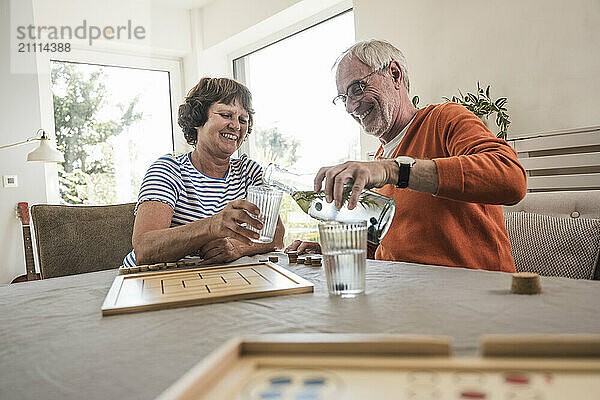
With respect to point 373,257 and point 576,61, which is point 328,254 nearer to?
point 373,257

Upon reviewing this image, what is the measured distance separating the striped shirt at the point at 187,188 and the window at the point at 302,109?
6.17 feet

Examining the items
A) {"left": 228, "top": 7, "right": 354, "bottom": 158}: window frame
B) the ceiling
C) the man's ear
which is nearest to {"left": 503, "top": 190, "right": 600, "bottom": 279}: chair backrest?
the man's ear

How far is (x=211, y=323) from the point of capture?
66 cm

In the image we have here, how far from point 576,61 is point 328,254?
1.84 metres

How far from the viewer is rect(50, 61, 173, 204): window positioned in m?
4.18

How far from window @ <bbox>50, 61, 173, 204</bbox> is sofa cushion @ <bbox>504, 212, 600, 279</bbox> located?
11.4ft

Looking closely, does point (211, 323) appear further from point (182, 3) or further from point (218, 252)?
point (182, 3)

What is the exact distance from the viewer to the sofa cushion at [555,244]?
61.8 inches

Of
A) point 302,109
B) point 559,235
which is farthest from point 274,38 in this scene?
point 559,235

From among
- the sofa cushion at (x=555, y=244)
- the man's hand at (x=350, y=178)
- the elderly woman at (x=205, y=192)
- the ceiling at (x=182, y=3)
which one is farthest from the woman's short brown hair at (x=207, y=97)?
the ceiling at (x=182, y=3)

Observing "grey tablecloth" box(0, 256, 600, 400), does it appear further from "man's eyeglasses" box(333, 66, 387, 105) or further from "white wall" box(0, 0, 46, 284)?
"white wall" box(0, 0, 46, 284)

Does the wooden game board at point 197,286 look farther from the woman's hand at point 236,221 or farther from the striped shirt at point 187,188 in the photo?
the striped shirt at point 187,188

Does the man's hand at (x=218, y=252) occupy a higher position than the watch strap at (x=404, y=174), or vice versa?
the watch strap at (x=404, y=174)

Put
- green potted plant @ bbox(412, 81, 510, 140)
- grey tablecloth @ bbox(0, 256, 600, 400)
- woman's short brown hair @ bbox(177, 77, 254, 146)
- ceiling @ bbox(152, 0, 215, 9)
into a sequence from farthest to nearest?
ceiling @ bbox(152, 0, 215, 9)
green potted plant @ bbox(412, 81, 510, 140)
woman's short brown hair @ bbox(177, 77, 254, 146)
grey tablecloth @ bbox(0, 256, 600, 400)
